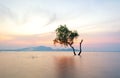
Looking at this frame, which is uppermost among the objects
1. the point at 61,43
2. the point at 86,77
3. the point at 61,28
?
the point at 61,28

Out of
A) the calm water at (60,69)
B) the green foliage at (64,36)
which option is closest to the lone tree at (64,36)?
the green foliage at (64,36)

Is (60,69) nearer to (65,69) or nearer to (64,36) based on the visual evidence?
(65,69)

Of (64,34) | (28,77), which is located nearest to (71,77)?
(28,77)

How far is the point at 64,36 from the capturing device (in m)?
64.5

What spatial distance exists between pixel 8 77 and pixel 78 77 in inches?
244

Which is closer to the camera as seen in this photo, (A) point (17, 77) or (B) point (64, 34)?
(A) point (17, 77)

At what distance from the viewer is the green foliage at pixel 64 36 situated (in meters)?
64.6

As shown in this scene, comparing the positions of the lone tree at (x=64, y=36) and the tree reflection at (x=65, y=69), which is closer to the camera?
the tree reflection at (x=65, y=69)

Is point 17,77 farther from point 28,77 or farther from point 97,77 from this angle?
point 97,77

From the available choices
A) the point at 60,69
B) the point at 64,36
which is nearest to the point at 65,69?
the point at 60,69

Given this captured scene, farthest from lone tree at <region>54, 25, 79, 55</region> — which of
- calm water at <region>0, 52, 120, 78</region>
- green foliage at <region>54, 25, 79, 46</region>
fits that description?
calm water at <region>0, 52, 120, 78</region>

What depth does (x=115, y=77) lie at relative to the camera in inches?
770

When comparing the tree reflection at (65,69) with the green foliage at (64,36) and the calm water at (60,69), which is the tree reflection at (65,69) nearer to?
the calm water at (60,69)

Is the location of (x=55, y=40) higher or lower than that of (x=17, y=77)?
higher
